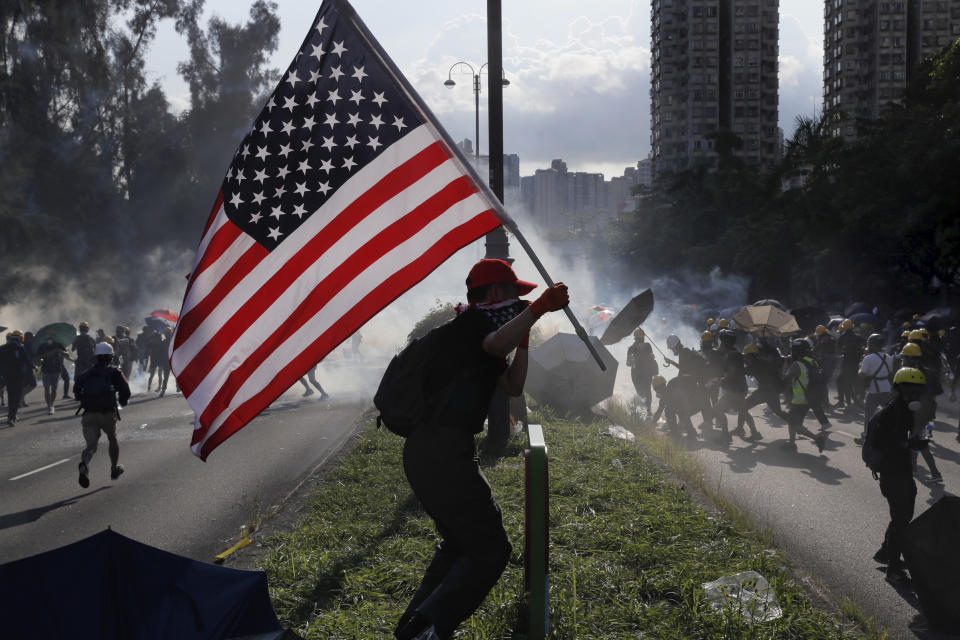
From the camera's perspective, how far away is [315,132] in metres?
4.32

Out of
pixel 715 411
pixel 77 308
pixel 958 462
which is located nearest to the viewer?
pixel 958 462

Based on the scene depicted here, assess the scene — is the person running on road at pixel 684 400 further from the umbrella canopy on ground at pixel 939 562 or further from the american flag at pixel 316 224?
the american flag at pixel 316 224

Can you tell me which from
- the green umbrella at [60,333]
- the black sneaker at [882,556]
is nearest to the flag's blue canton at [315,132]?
the black sneaker at [882,556]

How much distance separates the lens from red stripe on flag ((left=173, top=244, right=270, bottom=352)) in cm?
425

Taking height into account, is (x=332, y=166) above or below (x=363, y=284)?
above

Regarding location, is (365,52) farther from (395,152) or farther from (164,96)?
(164,96)

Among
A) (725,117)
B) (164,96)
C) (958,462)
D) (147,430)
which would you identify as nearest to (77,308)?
(164,96)

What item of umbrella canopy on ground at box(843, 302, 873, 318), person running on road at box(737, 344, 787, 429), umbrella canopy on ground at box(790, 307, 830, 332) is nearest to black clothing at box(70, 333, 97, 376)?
person running on road at box(737, 344, 787, 429)

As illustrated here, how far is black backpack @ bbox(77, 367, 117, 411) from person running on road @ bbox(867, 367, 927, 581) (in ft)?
26.7

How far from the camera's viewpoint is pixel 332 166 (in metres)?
4.28

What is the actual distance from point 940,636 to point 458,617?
11.0ft

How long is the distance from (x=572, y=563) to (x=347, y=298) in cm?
243

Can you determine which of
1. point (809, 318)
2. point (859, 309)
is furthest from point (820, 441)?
point (859, 309)

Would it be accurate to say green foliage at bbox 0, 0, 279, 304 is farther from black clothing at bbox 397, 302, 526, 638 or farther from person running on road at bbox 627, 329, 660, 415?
black clothing at bbox 397, 302, 526, 638
